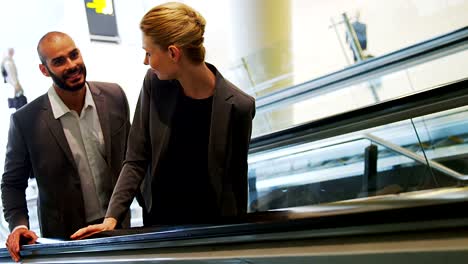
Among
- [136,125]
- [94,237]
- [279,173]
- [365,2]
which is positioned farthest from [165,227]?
[365,2]

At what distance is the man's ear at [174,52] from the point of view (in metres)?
1.91

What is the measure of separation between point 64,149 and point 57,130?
10 centimetres

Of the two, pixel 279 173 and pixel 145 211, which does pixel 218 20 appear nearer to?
pixel 279 173

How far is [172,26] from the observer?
1.90 metres

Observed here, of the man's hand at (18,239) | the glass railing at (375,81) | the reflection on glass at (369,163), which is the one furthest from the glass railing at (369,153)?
the man's hand at (18,239)

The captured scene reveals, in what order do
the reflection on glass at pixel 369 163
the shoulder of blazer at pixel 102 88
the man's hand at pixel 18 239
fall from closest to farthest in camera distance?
the man's hand at pixel 18 239 < the shoulder of blazer at pixel 102 88 < the reflection on glass at pixel 369 163

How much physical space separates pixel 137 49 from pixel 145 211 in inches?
288

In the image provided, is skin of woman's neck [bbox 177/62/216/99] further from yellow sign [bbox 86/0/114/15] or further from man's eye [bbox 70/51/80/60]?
yellow sign [bbox 86/0/114/15]

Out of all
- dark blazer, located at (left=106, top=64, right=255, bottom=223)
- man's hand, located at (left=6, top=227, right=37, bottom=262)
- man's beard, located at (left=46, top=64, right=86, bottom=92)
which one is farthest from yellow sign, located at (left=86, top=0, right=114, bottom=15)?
dark blazer, located at (left=106, top=64, right=255, bottom=223)

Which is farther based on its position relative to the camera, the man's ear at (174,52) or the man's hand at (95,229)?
the man's hand at (95,229)

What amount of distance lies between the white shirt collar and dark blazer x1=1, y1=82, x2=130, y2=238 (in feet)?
0.07

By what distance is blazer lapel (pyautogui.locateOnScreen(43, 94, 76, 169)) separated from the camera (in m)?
2.48

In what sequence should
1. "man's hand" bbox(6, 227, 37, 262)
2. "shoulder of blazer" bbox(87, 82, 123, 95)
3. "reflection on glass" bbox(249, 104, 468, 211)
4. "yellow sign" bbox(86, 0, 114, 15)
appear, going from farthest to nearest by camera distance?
1. "yellow sign" bbox(86, 0, 114, 15)
2. "reflection on glass" bbox(249, 104, 468, 211)
3. "shoulder of blazer" bbox(87, 82, 123, 95)
4. "man's hand" bbox(6, 227, 37, 262)

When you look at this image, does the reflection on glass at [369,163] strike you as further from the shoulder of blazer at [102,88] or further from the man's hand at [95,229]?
the man's hand at [95,229]
